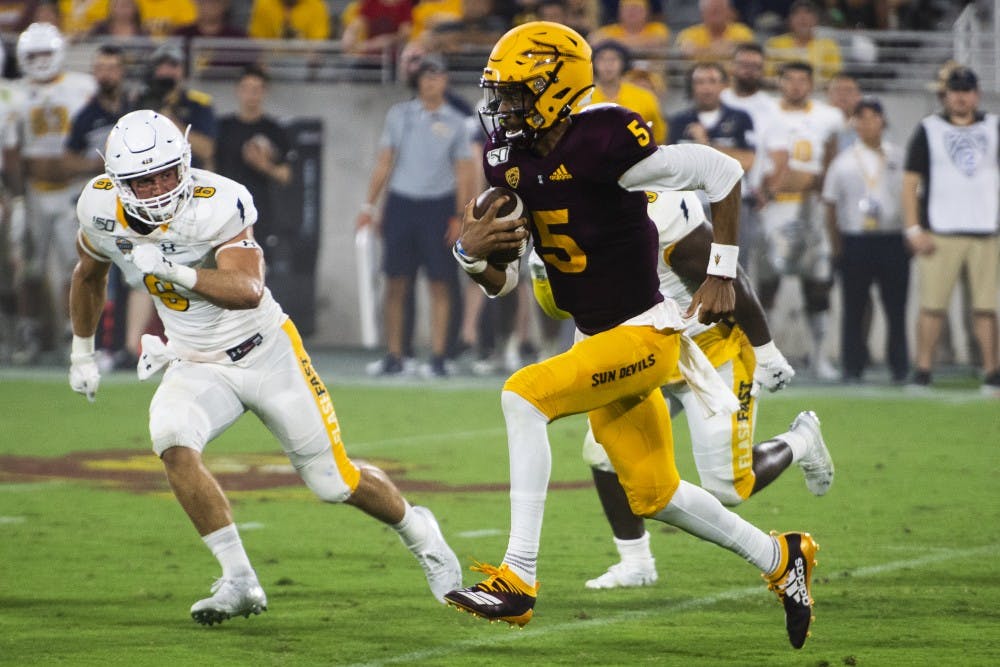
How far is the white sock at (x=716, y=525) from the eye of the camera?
5.12m

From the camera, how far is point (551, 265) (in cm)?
515

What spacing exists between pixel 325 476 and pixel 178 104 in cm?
676

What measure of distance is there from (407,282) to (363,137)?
2.61 metres

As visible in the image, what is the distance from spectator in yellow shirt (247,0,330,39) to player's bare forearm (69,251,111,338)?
29.9ft

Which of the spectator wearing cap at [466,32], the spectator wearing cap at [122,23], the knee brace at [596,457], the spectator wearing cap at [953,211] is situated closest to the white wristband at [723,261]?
the knee brace at [596,457]

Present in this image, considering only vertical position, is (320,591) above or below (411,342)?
above

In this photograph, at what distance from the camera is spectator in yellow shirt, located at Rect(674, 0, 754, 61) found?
43.7 ft

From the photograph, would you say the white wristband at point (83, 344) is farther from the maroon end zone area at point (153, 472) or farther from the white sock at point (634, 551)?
the maroon end zone area at point (153, 472)

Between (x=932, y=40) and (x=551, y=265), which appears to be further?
(x=932, y=40)

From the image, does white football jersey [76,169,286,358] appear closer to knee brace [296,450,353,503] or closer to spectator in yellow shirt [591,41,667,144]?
knee brace [296,450,353,503]

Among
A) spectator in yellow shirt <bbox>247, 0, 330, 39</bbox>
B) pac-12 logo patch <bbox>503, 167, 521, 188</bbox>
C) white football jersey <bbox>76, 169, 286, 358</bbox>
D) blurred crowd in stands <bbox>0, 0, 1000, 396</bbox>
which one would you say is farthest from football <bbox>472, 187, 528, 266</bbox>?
spectator in yellow shirt <bbox>247, 0, 330, 39</bbox>

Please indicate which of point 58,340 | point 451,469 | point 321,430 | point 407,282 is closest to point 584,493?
point 451,469

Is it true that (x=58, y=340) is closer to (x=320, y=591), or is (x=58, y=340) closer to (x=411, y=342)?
(x=411, y=342)

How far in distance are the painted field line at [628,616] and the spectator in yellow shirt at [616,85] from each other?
15.6 feet
